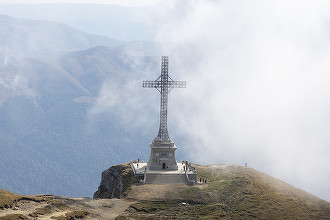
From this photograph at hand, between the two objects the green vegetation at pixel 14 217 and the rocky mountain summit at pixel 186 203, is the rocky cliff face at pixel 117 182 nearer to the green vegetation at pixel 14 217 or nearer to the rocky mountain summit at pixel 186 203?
the rocky mountain summit at pixel 186 203

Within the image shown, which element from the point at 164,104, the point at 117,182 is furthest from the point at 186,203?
the point at 164,104

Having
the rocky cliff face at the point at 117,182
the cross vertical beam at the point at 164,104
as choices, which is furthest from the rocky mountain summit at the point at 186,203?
the cross vertical beam at the point at 164,104

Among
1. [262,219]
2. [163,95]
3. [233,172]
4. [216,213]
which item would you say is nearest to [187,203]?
[216,213]

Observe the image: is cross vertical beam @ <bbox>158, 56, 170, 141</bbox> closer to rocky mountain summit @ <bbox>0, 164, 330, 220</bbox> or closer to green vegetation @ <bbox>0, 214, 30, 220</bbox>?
rocky mountain summit @ <bbox>0, 164, 330, 220</bbox>

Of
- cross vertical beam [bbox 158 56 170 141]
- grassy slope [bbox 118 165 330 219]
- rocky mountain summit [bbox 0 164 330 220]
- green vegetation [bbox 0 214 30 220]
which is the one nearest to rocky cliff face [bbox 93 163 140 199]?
rocky mountain summit [bbox 0 164 330 220]

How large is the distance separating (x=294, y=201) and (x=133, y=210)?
90.4ft

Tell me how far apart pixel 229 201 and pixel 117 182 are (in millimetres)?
24254

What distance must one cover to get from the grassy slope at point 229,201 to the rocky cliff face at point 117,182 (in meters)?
3.77

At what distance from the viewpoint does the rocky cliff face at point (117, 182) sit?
75438 mm

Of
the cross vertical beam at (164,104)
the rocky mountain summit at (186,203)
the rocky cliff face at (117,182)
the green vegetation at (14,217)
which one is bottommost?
the green vegetation at (14,217)

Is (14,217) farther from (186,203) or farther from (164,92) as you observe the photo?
(164,92)

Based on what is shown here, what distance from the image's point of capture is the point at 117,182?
82125mm

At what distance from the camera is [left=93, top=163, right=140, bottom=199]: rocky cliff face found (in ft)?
247

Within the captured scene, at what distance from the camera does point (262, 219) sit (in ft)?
205
